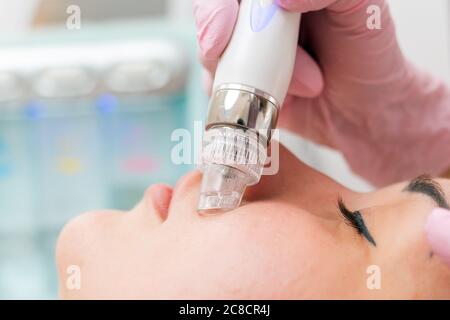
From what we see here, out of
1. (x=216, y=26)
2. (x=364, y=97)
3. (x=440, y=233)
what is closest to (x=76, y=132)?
(x=364, y=97)

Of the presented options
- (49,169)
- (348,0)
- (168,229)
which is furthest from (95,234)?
(49,169)

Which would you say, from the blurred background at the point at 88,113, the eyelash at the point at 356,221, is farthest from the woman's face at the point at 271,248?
the blurred background at the point at 88,113

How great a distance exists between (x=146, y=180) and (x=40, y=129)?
0.37 metres

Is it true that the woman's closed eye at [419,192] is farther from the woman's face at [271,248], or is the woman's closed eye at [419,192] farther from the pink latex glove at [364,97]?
the pink latex glove at [364,97]

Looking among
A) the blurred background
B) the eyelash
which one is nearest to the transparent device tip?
the eyelash

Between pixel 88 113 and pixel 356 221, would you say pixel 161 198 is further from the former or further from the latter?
pixel 88 113

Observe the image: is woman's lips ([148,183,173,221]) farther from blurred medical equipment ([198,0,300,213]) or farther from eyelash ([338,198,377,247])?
eyelash ([338,198,377,247])

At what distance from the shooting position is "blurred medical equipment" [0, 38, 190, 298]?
65.0 inches

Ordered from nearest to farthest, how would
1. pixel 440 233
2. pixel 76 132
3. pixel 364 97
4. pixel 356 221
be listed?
pixel 440 233
pixel 356 221
pixel 364 97
pixel 76 132

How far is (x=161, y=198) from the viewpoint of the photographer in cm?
80

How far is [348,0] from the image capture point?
860 millimetres

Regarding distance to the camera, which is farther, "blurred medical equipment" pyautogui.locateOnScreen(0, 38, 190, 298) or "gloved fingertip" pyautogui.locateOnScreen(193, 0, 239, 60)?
"blurred medical equipment" pyautogui.locateOnScreen(0, 38, 190, 298)

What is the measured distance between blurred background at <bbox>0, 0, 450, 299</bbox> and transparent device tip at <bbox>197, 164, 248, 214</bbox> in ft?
2.93

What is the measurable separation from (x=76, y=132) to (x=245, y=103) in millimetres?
1172
